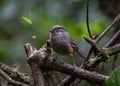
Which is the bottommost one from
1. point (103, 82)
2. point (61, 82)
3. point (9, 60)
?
point (9, 60)

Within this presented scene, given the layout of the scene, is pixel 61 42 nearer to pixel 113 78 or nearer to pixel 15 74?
pixel 15 74

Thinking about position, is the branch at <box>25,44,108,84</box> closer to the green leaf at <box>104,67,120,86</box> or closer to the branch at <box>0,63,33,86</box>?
the green leaf at <box>104,67,120,86</box>

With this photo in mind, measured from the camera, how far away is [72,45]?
95.7 inches

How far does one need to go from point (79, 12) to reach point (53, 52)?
1791 millimetres

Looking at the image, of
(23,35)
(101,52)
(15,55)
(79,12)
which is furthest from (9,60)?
(101,52)

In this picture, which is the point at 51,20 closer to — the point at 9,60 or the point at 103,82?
the point at 9,60

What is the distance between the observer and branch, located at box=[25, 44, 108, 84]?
6.65ft

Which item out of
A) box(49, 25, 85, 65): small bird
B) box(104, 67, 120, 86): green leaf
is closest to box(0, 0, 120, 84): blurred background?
box(49, 25, 85, 65): small bird

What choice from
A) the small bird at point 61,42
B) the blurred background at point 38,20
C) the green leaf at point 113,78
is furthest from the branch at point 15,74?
the blurred background at point 38,20

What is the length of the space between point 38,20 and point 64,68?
6.63ft

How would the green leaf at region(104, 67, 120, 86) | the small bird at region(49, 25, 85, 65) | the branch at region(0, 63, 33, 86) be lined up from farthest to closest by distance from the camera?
the branch at region(0, 63, 33, 86) < the small bird at region(49, 25, 85, 65) < the green leaf at region(104, 67, 120, 86)

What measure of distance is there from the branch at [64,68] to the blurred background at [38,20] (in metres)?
1.48

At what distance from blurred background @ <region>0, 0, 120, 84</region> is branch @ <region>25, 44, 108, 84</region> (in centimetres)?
148

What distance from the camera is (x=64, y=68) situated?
6.89 ft
